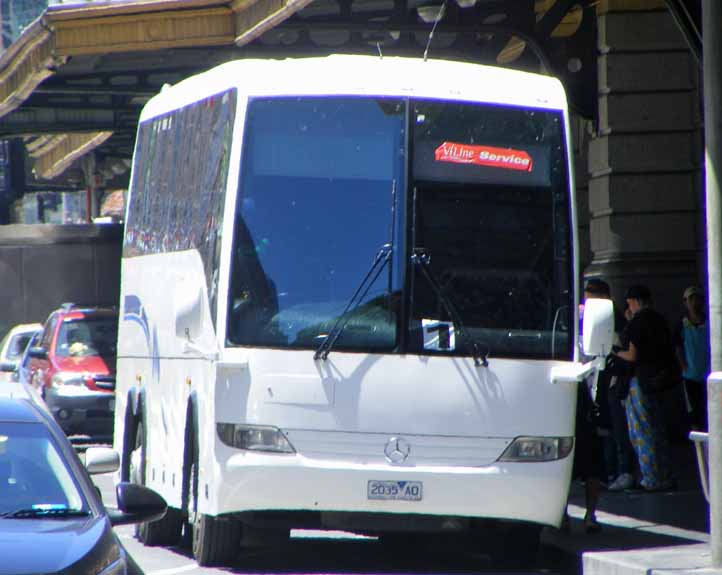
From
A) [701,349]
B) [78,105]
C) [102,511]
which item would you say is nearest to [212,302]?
[102,511]

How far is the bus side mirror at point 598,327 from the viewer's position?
34.3 feet

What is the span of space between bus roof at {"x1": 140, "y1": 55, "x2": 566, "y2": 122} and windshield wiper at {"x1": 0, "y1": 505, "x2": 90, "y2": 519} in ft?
15.5

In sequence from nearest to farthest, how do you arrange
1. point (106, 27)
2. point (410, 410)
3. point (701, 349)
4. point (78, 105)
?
point (410, 410), point (701, 349), point (106, 27), point (78, 105)

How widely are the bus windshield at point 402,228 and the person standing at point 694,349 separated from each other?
5207 millimetres

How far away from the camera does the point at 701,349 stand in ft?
53.9

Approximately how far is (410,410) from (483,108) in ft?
6.34

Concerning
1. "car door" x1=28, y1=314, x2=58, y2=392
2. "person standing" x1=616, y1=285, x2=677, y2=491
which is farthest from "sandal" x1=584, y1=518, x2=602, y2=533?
"car door" x1=28, y1=314, x2=58, y2=392

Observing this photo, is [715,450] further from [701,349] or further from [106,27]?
[106,27]

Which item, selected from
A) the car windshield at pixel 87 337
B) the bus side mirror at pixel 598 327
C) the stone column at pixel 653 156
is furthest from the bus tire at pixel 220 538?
the car windshield at pixel 87 337

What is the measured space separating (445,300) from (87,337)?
46.5 ft

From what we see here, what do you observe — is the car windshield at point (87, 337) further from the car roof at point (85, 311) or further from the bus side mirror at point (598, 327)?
the bus side mirror at point (598, 327)

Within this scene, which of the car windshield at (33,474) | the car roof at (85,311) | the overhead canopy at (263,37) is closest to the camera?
the car windshield at (33,474)

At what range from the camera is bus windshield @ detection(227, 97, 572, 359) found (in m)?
10.9

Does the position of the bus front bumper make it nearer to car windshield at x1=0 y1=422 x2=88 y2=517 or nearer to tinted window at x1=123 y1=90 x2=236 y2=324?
tinted window at x1=123 y1=90 x2=236 y2=324
